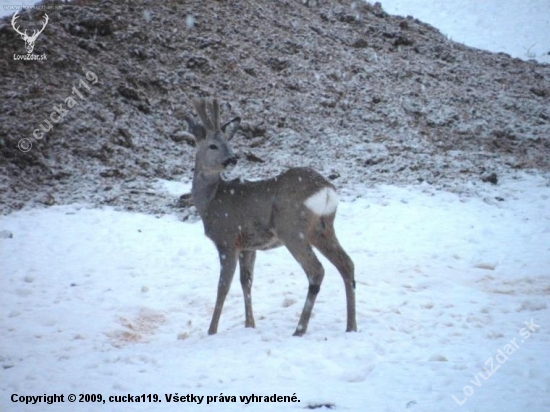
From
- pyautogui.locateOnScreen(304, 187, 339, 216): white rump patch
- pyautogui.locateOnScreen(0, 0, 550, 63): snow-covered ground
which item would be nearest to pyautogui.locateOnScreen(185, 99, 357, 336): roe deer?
pyautogui.locateOnScreen(304, 187, 339, 216): white rump patch

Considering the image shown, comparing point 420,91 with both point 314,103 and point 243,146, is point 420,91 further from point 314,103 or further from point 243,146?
point 243,146

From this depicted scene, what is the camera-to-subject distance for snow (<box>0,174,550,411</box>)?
4582 mm

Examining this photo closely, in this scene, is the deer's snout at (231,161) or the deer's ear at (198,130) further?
the deer's ear at (198,130)

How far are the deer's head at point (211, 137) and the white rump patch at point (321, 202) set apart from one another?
54.7 inches

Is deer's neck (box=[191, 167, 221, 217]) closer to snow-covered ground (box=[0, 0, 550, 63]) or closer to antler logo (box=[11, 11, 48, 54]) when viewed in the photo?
antler logo (box=[11, 11, 48, 54])

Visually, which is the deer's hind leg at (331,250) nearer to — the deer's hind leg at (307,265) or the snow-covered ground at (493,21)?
the deer's hind leg at (307,265)

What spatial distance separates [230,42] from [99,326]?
12.2 metres

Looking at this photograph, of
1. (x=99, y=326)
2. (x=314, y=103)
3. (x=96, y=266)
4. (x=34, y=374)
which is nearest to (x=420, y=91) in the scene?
(x=314, y=103)

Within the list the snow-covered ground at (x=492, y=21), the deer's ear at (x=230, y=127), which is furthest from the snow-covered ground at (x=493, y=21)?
the deer's ear at (x=230, y=127)

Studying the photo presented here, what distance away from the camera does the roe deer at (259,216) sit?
6035mm

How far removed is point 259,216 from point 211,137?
1.34m

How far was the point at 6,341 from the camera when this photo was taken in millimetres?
5980

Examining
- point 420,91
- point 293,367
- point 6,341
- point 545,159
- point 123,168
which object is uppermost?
point 420,91

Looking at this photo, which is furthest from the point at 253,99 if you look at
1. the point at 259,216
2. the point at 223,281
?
the point at 223,281
